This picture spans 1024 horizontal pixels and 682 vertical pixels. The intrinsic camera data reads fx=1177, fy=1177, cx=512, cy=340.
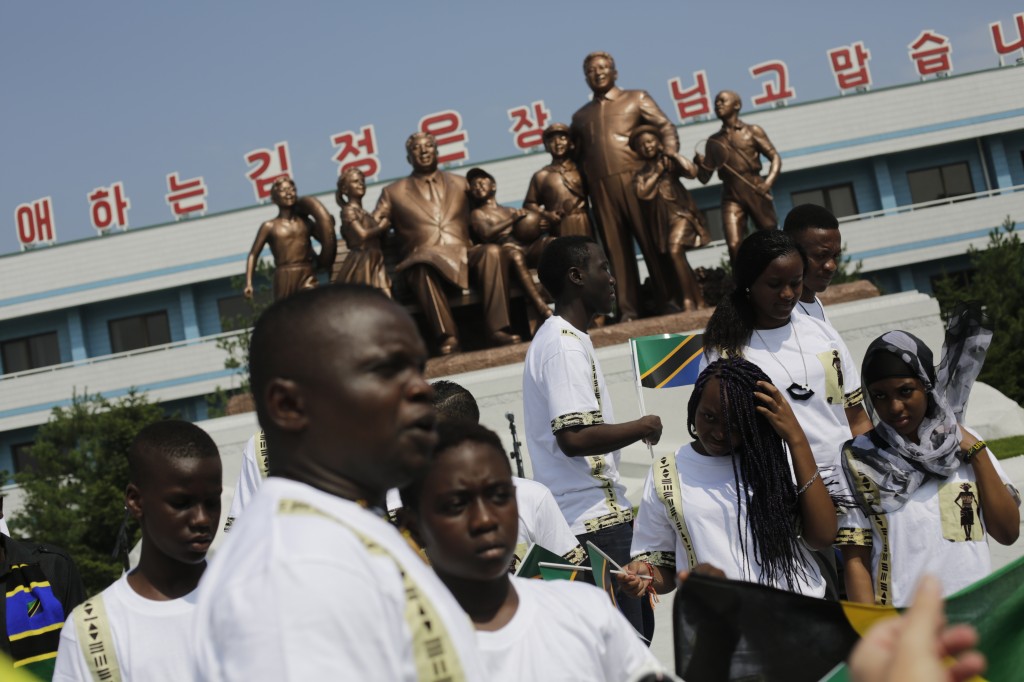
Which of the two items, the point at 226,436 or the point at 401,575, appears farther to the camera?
the point at 226,436

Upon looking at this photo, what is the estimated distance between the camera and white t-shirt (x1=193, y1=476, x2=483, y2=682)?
44.6 inches

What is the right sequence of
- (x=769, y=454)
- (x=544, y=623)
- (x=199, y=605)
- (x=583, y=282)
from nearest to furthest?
1. (x=199, y=605)
2. (x=544, y=623)
3. (x=769, y=454)
4. (x=583, y=282)

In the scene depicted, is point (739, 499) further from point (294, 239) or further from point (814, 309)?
point (294, 239)

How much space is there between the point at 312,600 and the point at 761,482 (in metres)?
2.16

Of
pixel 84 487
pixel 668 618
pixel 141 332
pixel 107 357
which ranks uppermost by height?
pixel 141 332

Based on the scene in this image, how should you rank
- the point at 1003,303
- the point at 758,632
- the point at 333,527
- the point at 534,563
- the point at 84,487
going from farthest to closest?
the point at 1003,303 < the point at 84,487 < the point at 534,563 < the point at 758,632 < the point at 333,527

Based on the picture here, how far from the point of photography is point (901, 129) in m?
32.5

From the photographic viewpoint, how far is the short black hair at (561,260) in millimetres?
4152

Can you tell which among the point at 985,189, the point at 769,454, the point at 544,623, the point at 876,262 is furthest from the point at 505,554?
the point at 985,189

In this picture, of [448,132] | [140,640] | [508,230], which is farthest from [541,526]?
[448,132]

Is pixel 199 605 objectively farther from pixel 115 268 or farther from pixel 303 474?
pixel 115 268

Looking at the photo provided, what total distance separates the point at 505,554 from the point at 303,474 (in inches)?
33.2

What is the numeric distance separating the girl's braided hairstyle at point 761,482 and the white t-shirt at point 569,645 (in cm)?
116

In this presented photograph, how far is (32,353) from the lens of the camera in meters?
34.8
